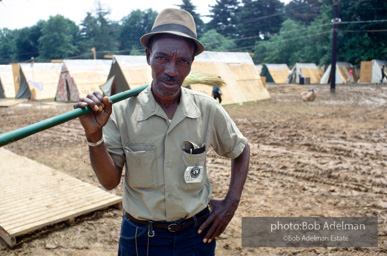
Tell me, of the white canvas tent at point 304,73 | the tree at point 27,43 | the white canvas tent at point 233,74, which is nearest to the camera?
the white canvas tent at point 233,74

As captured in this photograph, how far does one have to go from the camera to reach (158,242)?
63.2 inches

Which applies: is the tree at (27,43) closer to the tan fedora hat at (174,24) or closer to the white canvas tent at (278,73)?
the white canvas tent at (278,73)

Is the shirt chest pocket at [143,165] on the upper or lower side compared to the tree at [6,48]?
lower

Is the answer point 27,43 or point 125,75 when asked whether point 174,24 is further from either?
point 27,43

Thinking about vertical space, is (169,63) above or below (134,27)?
below

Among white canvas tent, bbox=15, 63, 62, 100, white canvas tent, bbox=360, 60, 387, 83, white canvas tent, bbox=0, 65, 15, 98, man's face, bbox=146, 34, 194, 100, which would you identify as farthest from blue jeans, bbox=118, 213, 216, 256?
white canvas tent, bbox=360, 60, 387, 83

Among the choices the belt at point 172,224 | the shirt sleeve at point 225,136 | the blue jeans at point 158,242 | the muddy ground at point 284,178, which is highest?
the shirt sleeve at point 225,136

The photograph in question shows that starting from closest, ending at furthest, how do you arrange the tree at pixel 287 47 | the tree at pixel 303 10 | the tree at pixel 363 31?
1. the tree at pixel 363 31
2. the tree at pixel 287 47
3. the tree at pixel 303 10

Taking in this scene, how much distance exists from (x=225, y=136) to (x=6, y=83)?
2675 cm

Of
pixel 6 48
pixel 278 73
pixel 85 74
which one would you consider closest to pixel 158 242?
pixel 85 74

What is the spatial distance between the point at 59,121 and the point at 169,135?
0.54 m

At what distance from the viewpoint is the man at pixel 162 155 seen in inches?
62.5

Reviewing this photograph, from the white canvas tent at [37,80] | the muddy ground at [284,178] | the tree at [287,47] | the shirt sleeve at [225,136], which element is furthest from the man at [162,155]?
the tree at [287,47]

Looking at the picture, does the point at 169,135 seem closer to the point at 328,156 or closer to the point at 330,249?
the point at 330,249
